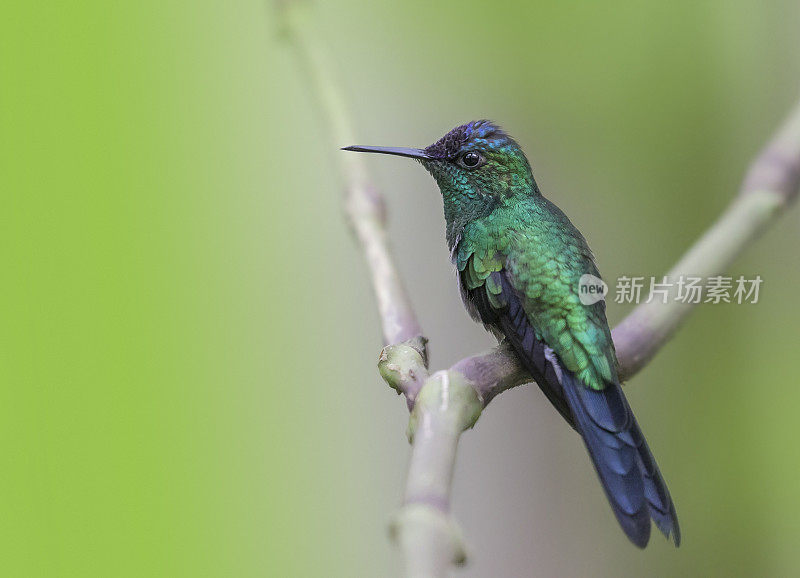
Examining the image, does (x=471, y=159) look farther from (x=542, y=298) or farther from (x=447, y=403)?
(x=447, y=403)

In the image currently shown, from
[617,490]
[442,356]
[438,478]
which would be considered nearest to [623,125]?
[442,356]

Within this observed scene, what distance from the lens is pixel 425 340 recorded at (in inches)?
19.1

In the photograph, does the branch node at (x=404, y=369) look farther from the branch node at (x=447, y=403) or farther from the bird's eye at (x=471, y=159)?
the bird's eye at (x=471, y=159)

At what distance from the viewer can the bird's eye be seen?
672 millimetres

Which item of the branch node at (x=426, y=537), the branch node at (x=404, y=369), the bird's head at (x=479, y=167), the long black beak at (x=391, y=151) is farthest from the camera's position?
the bird's head at (x=479, y=167)

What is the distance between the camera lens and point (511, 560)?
3.43 ft

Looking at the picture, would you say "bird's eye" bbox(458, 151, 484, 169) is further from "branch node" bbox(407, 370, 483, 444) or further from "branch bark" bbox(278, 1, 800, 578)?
"branch node" bbox(407, 370, 483, 444)

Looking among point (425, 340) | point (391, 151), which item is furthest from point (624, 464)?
point (391, 151)

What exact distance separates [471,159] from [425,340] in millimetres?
241

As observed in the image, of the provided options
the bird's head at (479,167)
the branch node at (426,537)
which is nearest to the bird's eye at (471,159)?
the bird's head at (479,167)

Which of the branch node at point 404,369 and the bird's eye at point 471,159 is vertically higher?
the bird's eye at point 471,159

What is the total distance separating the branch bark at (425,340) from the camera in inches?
12.1

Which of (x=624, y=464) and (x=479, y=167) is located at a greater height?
(x=479, y=167)

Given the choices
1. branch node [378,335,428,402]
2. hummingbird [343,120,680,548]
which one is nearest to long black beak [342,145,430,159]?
hummingbird [343,120,680,548]
